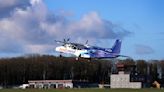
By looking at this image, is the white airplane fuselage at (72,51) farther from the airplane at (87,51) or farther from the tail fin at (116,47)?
the tail fin at (116,47)

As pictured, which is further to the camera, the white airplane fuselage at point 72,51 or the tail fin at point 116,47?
the tail fin at point 116,47

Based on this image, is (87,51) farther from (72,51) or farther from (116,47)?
(116,47)

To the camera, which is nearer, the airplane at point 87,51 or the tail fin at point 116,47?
the airplane at point 87,51

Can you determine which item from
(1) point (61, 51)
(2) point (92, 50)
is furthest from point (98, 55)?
(1) point (61, 51)

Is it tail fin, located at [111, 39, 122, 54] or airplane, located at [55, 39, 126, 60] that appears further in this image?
tail fin, located at [111, 39, 122, 54]

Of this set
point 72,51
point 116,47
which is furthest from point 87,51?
point 116,47

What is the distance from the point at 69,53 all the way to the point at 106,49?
790 cm

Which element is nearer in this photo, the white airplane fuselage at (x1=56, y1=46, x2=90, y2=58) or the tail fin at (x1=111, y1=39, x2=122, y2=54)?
the white airplane fuselage at (x1=56, y1=46, x2=90, y2=58)

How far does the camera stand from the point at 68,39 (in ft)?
347

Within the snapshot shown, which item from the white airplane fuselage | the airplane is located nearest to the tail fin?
the airplane

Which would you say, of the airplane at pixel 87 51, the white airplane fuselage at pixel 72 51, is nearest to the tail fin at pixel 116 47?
the airplane at pixel 87 51

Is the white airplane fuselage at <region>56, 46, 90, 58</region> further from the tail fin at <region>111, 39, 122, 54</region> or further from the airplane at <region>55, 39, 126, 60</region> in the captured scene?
the tail fin at <region>111, 39, 122, 54</region>

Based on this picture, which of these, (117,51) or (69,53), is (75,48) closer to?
(69,53)

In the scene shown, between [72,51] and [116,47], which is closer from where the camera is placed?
[72,51]
